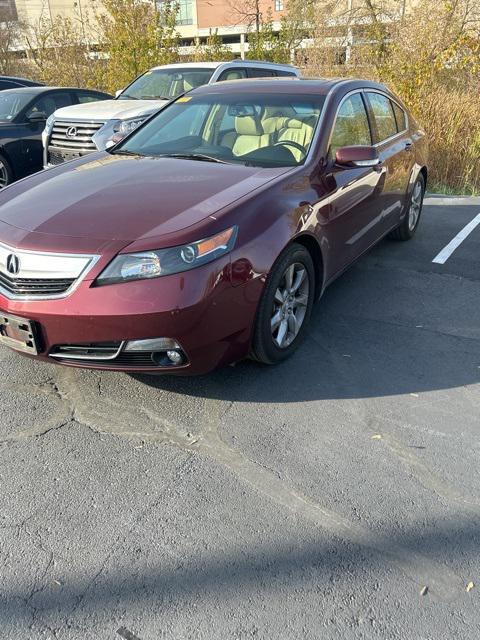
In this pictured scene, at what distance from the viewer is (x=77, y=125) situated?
7582mm

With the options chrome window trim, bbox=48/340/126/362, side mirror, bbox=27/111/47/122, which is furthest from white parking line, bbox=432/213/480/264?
side mirror, bbox=27/111/47/122

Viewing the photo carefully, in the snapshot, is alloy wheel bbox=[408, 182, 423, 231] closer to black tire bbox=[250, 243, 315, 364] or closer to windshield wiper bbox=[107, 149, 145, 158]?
black tire bbox=[250, 243, 315, 364]

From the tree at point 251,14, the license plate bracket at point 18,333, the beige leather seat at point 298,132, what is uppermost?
the tree at point 251,14

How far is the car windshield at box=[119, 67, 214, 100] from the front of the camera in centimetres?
855

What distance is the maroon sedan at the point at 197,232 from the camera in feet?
8.90

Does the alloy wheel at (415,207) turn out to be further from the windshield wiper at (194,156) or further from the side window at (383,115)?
the windshield wiper at (194,156)

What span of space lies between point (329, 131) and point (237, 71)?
18.6 ft

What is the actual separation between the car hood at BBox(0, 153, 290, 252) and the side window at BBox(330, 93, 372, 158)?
2.35 feet

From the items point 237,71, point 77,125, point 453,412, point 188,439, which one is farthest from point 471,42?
point 188,439

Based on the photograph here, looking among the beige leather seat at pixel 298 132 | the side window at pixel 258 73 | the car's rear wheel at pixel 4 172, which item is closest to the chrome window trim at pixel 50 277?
the beige leather seat at pixel 298 132

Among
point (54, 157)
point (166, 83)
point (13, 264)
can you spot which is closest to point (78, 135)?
point (54, 157)

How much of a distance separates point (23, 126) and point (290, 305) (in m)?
6.81

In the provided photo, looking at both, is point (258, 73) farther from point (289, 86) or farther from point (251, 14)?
point (251, 14)

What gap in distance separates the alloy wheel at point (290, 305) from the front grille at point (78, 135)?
487cm
